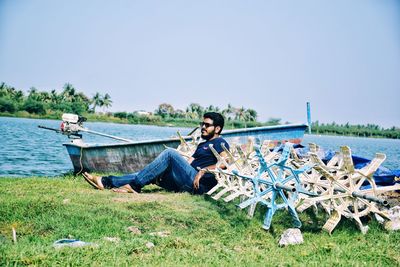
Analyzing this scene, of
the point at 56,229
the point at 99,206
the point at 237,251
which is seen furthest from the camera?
the point at 99,206

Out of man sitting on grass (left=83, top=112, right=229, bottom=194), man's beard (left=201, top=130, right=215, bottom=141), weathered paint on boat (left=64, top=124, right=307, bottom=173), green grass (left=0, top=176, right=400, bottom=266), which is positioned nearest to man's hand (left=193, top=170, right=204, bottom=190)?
man sitting on grass (left=83, top=112, right=229, bottom=194)

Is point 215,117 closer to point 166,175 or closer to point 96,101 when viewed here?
point 166,175

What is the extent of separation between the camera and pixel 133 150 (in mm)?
12211

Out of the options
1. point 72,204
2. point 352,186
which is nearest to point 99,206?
point 72,204

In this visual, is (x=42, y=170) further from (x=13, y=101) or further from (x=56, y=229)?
(x=13, y=101)

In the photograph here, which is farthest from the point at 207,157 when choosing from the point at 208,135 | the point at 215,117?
the point at 215,117

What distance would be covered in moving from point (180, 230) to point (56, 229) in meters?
1.43

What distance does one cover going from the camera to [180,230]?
4.84 meters

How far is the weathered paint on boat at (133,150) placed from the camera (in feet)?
39.5

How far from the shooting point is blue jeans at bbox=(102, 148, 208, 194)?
21.6ft

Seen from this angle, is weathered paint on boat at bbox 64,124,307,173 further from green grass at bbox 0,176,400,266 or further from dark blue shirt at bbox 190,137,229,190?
green grass at bbox 0,176,400,266

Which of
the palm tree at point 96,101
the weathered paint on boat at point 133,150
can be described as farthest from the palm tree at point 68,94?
the weathered paint on boat at point 133,150

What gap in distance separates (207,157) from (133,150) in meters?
5.61

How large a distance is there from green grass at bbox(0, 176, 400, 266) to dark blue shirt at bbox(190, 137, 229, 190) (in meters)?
0.49
